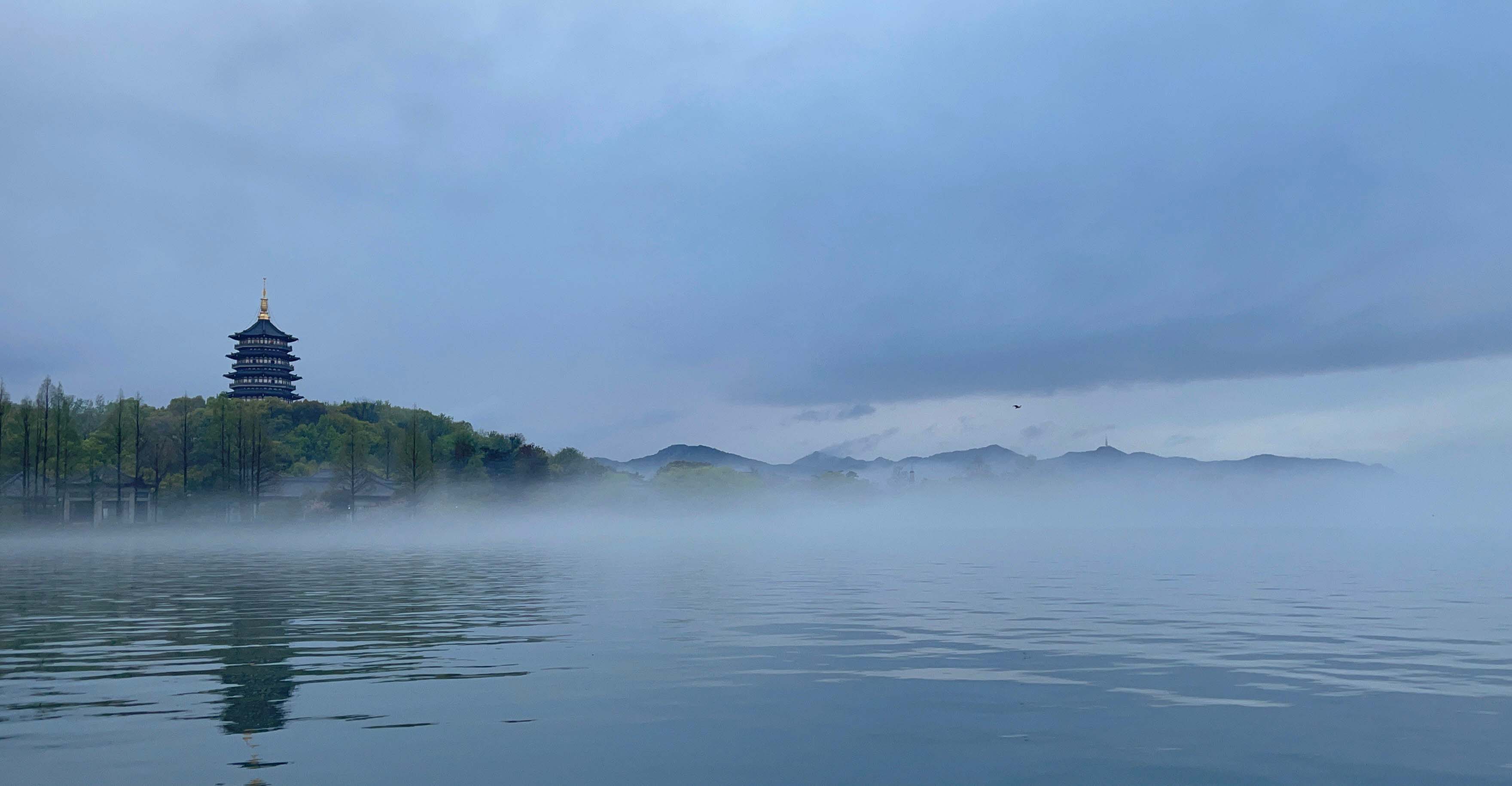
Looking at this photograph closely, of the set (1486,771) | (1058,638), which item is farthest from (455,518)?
(1486,771)

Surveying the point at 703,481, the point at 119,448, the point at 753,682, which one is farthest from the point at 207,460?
the point at 753,682

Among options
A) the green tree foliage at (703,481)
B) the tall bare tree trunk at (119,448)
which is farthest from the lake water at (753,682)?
the green tree foliage at (703,481)

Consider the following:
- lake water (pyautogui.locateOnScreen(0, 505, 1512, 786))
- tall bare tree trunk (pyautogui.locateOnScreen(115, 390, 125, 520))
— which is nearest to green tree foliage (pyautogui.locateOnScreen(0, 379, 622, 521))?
tall bare tree trunk (pyautogui.locateOnScreen(115, 390, 125, 520))

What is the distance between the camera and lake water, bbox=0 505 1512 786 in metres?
9.88

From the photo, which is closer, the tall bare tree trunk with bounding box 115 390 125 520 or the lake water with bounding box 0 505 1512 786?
the lake water with bounding box 0 505 1512 786

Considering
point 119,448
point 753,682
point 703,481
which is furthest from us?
point 703,481

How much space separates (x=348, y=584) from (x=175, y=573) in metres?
9.97

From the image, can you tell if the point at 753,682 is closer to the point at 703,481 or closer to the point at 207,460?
the point at 207,460

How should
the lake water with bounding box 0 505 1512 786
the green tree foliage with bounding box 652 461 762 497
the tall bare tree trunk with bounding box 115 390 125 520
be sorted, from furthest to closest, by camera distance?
the green tree foliage with bounding box 652 461 762 497, the tall bare tree trunk with bounding box 115 390 125 520, the lake water with bounding box 0 505 1512 786

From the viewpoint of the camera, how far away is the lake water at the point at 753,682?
988 cm

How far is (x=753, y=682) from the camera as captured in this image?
1457 centimetres

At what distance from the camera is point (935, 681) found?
14.5m

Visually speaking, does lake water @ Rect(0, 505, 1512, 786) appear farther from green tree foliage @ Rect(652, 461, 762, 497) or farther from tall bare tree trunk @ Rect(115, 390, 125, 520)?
green tree foliage @ Rect(652, 461, 762, 497)

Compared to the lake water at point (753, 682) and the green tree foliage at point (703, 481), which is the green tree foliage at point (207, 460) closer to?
the green tree foliage at point (703, 481)
